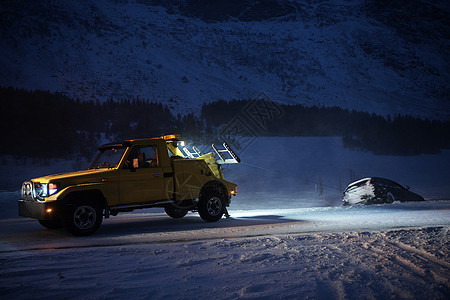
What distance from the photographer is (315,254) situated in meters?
6.80

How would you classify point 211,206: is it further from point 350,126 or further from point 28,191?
point 350,126

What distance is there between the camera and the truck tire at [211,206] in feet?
38.5

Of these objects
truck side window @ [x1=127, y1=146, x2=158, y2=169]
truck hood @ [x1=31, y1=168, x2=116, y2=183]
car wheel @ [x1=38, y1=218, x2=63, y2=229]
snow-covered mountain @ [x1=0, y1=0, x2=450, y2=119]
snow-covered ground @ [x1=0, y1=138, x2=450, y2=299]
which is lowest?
snow-covered ground @ [x1=0, y1=138, x2=450, y2=299]

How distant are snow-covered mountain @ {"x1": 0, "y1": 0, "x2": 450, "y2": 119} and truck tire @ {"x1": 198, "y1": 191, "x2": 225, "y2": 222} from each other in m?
46.2

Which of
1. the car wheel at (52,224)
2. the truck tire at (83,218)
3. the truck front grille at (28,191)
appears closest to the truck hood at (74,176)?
the truck front grille at (28,191)

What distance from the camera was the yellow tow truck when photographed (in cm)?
931

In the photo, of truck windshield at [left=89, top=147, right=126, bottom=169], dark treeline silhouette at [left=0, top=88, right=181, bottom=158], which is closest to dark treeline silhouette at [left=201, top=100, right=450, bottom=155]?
dark treeline silhouette at [left=0, top=88, right=181, bottom=158]

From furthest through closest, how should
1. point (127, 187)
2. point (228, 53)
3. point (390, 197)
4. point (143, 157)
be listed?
point (228, 53)
point (390, 197)
point (143, 157)
point (127, 187)

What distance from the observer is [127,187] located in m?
10.1

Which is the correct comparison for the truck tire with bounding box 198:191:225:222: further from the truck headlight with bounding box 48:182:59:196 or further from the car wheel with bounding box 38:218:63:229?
the truck headlight with bounding box 48:182:59:196

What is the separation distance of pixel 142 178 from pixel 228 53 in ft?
254

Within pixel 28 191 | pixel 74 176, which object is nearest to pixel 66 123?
pixel 28 191

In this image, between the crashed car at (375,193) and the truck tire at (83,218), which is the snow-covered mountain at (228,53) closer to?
the crashed car at (375,193)

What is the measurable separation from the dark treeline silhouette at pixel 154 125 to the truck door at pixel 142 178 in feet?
103
